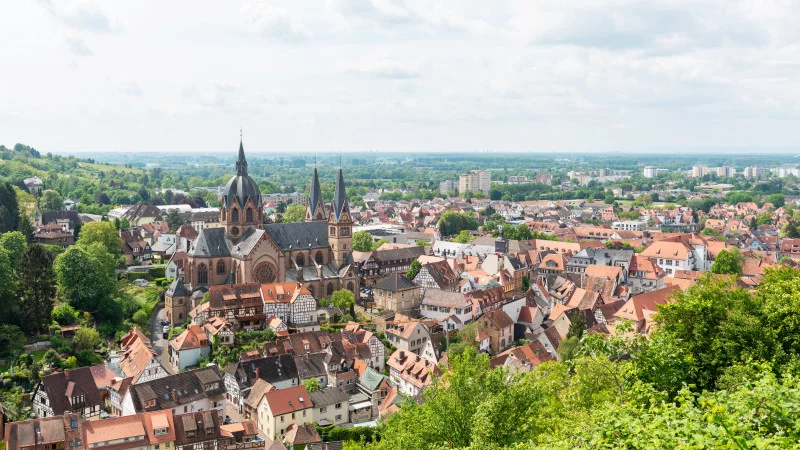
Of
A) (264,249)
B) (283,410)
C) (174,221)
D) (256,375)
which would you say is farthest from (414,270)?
(174,221)

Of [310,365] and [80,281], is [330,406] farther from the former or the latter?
[80,281]

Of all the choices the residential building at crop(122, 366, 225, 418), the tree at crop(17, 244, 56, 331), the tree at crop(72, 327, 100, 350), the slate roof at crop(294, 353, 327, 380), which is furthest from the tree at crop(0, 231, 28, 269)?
the slate roof at crop(294, 353, 327, 380)

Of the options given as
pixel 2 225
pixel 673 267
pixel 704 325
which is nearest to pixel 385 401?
pixel 704 325

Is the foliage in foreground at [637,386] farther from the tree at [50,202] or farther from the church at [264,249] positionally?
the tree at [50,202]

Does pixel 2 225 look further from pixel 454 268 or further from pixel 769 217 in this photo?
pixel 769 217

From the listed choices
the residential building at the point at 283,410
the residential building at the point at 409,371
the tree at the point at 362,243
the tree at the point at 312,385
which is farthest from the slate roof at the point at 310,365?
the tree at the point at 362,243
